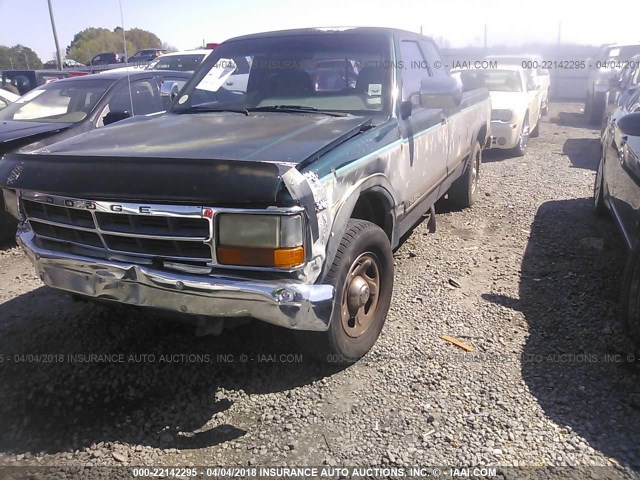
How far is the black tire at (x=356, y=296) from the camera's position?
9.09 ft

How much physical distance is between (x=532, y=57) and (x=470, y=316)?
988 centimetres

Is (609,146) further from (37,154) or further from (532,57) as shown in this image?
(532,57)

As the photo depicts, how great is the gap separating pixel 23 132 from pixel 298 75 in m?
3.07

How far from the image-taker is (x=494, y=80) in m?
9.83

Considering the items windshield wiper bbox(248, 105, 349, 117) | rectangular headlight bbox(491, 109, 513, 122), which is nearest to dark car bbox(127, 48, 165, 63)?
rectangular headlight bbox(491, 109, 513, 122)

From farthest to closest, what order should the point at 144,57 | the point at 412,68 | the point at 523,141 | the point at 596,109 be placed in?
the point at 144,57, the point at 596,109, the point at 523,141, the point at 412,68

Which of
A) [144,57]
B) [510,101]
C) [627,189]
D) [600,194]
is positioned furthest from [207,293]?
[144,57]

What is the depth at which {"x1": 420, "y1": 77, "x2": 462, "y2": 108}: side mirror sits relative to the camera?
3.60 metres

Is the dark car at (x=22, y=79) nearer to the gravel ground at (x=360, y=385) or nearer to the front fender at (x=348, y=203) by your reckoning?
the gravel ground at (x=360, y=385)

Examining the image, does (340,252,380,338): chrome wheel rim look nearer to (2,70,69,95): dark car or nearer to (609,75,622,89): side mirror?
(609,75,622,89): side mirror

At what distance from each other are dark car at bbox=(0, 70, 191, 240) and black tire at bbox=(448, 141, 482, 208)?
3.30 metres

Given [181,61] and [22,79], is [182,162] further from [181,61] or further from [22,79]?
[22,79]

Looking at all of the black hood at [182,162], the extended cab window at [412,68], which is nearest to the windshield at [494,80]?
the extended cab window at [412,68]

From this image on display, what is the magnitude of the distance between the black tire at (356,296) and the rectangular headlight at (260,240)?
0.36 m
